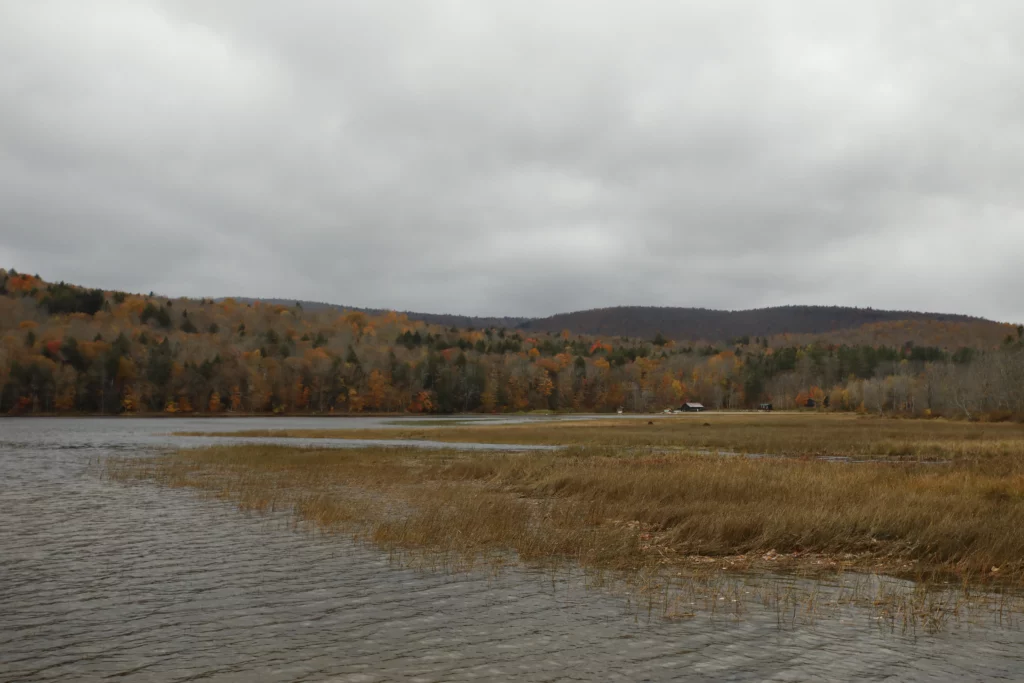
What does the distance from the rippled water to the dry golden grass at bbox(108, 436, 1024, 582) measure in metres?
3.59

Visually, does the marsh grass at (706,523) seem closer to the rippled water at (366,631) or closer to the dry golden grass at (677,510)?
the dry golden grass at (677,510)

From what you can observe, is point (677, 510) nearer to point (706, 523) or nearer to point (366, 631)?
point (706, 523)

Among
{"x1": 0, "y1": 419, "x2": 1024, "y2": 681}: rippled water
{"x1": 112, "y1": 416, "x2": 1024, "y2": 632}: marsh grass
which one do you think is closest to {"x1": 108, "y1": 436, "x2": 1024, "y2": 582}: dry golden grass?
{"x1": 112, "y1": 416, "x2": 1024, "y2": 632}: marsh grass

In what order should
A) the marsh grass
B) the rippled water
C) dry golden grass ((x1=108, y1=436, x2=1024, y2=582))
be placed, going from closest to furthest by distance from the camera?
the rippled water < the marsh grass < dry golden grass ((x1=108, y1=436, x2=1024, y2=582))

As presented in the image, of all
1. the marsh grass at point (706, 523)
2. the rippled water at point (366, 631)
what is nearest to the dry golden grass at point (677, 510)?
the marsh grass at point (706, 523)

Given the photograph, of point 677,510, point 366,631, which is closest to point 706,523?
point 677,510

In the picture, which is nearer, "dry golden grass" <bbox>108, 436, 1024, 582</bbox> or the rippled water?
the rippled water

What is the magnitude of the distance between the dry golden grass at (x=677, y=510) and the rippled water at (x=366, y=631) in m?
3.59

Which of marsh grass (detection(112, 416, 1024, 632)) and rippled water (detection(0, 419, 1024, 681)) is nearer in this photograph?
rippled water (detection(0, 419, 1024, 681))

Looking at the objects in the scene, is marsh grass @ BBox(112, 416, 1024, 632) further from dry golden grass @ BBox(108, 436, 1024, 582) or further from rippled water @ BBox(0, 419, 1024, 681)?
rippled water @ BBox(0, 419, 1024, 681)

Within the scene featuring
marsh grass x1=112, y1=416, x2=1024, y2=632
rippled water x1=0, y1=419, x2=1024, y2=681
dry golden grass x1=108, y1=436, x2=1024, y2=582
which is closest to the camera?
rippled water x1=0, y1=419, x2=1024, y2=681

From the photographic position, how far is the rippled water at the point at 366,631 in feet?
40.3

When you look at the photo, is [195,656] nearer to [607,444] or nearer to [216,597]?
[216,597]

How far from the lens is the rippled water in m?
12.3
